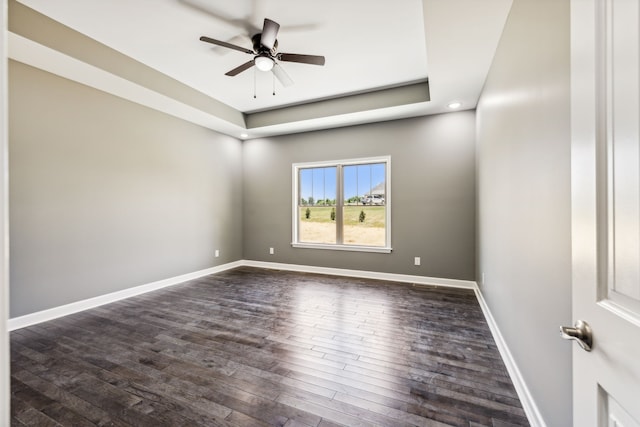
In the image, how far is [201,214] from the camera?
4859 millimetres

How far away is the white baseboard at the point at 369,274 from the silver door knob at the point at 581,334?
3.69 metres

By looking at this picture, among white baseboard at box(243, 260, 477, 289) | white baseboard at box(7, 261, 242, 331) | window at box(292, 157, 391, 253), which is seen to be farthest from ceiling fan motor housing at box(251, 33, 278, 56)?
white baseboard at box(243, 260, 477, 289)

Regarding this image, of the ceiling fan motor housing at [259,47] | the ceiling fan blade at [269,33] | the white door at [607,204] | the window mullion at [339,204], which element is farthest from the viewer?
the window mullion at [339,204]

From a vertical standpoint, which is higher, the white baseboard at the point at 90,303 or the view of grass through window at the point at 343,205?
the view of grass through window at the point at 343,205

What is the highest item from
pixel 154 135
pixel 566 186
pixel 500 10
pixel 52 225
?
pixel 500 10

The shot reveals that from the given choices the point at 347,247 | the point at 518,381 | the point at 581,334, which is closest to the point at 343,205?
the point at 347,247

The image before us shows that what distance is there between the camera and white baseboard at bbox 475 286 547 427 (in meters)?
1.47

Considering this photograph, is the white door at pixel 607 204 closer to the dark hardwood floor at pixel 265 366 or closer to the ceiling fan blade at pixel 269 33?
the dark hardwood floor at pixel 265 366

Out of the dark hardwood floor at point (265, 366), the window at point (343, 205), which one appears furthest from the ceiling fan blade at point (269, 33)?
the dark hardwood floor at point (265, 366)

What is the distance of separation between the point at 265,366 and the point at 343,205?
3.32m

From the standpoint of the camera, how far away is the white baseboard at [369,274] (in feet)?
13.5

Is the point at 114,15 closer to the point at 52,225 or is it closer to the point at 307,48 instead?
the point at 307,48

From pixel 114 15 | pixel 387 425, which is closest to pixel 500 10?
pixel 387 425

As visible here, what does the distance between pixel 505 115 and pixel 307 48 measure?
2.12 metres
